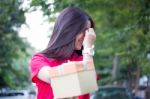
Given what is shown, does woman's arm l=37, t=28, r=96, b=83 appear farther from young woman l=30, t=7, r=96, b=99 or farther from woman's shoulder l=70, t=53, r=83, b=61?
woman's shoulder l=70, t=53, r=83, b=61

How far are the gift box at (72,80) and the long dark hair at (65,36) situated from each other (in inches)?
8.3

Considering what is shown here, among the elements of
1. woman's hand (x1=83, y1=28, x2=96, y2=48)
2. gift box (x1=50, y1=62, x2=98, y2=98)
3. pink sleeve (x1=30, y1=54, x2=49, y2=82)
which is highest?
woman's hand (x1=83, y1=28, x2=96, y2=48)

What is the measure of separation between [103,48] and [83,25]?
21755 mm

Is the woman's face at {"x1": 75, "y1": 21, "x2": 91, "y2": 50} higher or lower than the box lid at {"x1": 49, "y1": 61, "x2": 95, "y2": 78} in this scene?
higher

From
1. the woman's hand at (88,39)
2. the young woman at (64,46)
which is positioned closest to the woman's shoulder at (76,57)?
the young woman at (64,46)

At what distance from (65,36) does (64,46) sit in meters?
0.05

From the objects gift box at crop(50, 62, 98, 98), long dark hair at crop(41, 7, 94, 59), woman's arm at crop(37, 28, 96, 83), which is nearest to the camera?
gift box at crop(50, 62, 98, 98)

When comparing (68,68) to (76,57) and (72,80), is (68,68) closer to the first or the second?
(72,80)

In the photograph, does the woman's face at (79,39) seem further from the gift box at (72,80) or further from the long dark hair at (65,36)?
the gift box at (72,80)

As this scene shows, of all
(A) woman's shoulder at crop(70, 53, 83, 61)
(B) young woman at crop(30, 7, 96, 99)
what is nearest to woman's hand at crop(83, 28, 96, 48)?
(B) young woman at crop(30, 7, 96, 99)

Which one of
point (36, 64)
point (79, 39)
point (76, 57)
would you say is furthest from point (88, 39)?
point (36, 64)

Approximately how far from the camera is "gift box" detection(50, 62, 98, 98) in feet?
7.32

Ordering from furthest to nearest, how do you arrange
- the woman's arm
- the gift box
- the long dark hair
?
1. the long dark hair
2. the woman's arm
3. the gift box

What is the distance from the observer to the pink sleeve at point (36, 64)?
243 cm
